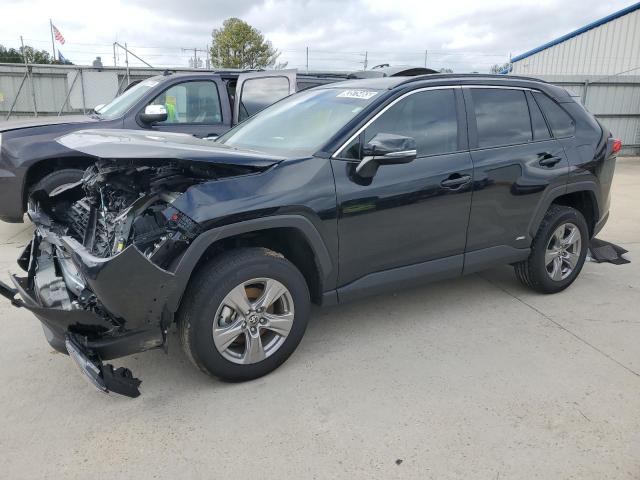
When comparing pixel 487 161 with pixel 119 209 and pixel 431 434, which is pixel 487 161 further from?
pixel 119 209

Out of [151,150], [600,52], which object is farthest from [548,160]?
[600,52]

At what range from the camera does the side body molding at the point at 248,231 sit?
2682 millimetres

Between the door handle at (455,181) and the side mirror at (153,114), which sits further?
the side mirror at (153,114)

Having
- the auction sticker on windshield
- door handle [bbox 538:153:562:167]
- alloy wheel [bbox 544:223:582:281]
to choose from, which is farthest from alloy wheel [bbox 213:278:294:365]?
alloy wheel [bbox 544:223:582:281]

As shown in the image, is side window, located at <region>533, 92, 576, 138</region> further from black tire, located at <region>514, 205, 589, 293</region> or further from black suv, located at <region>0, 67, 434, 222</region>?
black suv, located at <region>0, 67, 434, 222</region>

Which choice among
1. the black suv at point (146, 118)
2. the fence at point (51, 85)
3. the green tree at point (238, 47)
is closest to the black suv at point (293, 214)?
the black suv at point (146, 118)

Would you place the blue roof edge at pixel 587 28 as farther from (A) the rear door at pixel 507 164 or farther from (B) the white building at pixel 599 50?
(A) the rear door at pixel 507 164

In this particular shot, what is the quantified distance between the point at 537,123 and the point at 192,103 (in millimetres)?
4241

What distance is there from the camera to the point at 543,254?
427 cm

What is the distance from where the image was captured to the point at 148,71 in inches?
609

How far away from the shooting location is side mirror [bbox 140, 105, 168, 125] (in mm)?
5492

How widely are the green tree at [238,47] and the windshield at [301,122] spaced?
1138 inches

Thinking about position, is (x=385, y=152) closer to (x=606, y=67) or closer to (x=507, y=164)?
(x=507, y=164)

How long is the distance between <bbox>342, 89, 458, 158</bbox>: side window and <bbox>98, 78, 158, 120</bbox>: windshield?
13.0ft
